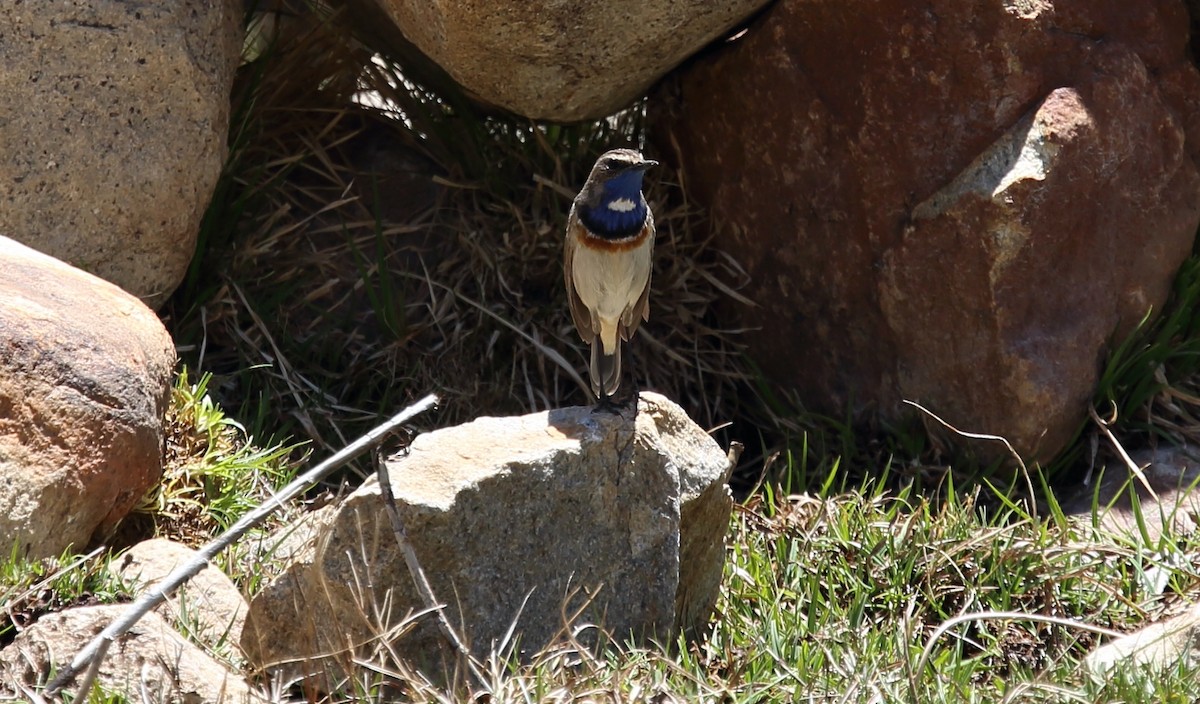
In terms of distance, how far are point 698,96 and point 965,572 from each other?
7.11 ft

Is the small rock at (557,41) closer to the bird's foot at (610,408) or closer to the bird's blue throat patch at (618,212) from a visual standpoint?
the bird's blue throat patch at (618,212)

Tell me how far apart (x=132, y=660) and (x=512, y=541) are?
3.04 feet

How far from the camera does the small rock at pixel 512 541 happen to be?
3.23 meters

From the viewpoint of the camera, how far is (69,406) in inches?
149

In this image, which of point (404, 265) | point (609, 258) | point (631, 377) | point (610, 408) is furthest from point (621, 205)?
point (404, 265)

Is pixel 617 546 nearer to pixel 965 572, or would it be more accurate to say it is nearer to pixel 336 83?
pixel 965 572

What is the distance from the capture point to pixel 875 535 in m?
4.30

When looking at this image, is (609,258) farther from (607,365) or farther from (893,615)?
(893,615)

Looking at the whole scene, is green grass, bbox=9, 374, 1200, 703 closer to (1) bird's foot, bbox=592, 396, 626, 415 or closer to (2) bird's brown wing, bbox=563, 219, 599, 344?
(1) bird's foot, bbox=592, 396, 626, 415

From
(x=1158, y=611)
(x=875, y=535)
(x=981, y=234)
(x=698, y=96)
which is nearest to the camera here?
(x=1158, y=611)

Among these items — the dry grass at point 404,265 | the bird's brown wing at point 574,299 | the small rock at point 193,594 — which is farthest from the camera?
the dry grass at point 404,265

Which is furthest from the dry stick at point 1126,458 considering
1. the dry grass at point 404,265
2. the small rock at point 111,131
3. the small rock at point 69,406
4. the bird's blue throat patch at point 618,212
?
the small rock at point 111,131

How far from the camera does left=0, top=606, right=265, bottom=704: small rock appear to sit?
118 inches

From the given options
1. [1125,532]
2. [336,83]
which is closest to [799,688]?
[1125,532]
